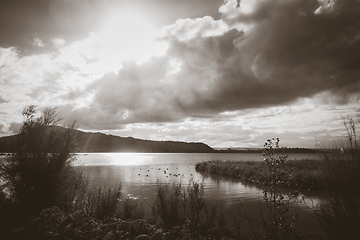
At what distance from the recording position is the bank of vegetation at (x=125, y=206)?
255 inches

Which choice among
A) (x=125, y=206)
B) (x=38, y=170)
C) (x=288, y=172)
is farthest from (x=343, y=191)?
(x=288, y=172)

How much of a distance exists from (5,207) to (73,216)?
4.49 metres

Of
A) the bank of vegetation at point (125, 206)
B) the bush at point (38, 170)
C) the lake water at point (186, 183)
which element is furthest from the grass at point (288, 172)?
the bush at point (38, 170)

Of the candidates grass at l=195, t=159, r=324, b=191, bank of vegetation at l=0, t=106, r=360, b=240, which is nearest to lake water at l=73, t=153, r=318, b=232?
bank of vegetation at l=0, t=106, r=360, b=240

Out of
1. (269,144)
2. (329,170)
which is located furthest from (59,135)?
(329,170)

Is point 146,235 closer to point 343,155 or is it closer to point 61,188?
point 343,155

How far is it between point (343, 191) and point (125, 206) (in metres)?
9.93

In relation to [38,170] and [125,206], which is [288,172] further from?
[38,170]

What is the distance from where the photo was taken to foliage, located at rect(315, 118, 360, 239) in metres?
6.48

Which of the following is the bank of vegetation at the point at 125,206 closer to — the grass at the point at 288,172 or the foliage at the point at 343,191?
the foliage at the point at 343,191

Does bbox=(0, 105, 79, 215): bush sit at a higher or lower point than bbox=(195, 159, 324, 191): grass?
higher

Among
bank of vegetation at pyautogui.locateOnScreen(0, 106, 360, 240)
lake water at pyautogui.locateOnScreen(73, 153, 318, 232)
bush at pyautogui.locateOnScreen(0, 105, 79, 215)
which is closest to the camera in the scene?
bank of vegetation at pyautogui.locateOnScreen(0, 106, 360, 240)

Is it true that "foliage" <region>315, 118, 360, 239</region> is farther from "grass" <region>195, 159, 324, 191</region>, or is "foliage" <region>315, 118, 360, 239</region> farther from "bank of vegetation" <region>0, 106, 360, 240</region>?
"grass" <region>195, 159, 324, 191</region>

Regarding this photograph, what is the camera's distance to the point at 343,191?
6672mm
